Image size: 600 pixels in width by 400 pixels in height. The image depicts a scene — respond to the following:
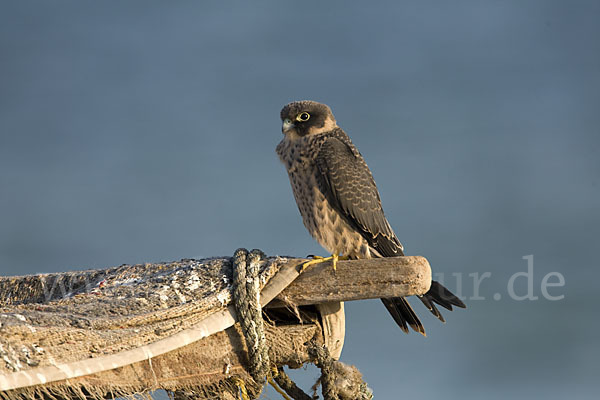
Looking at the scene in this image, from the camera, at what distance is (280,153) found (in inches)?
129

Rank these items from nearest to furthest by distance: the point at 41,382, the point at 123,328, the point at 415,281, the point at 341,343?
the point at 41,382 < the point at 123,328 < the point at 415,281 < the point at 341,343

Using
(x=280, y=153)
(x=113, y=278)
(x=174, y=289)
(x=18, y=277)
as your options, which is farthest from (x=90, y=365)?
(x=280, y=153)

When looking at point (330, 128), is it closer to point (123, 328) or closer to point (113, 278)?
point (113, 278)

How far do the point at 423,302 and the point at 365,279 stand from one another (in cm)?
50

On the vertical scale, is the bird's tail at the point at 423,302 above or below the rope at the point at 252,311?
above

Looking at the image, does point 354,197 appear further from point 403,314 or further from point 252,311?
point 252,311

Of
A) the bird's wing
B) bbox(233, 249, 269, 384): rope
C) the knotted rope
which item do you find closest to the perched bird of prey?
the bird's wing

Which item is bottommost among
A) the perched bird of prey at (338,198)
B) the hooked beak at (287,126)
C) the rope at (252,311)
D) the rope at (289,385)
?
the rope at (289,385)

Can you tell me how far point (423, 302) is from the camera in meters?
2.79

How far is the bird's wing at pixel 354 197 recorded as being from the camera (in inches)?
119

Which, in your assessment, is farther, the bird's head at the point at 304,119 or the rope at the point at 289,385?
the bird's head at the point at 304,119

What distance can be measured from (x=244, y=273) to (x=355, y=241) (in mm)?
743

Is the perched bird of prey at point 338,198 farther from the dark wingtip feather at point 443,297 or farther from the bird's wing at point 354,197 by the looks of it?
the dark wingtip feather at point 443,297

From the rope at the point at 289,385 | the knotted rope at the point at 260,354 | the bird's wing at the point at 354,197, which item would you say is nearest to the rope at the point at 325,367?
the knotted rope at the point at 260,354
